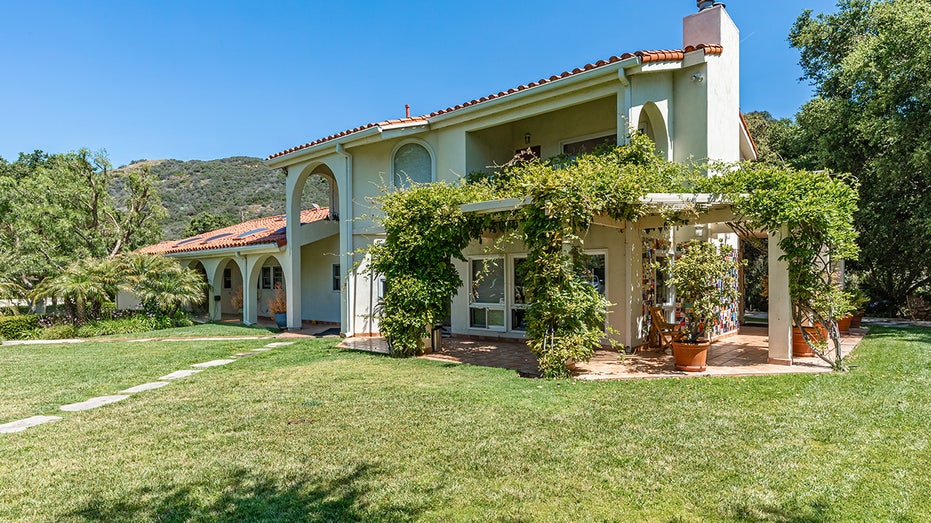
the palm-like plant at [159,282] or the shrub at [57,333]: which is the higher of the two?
the palm-like plant at [159,282]

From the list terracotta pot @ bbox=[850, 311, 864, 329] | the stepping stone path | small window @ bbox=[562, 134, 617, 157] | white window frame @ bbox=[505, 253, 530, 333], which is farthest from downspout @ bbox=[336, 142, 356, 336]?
terracotta pot @ bbox=[850, 311, 864, 329]

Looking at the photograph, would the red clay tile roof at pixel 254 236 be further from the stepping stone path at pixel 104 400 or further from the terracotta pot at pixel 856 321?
the terracotta pot at pixel 856 321

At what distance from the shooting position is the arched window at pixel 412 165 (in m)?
14.8

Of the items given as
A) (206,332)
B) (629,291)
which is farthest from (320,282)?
(629,291)

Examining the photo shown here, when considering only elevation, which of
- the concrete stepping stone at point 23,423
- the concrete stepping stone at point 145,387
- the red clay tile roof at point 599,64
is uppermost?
the red clay tile roof at point 599,64

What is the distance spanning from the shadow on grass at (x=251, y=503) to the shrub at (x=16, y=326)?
17.6 meters

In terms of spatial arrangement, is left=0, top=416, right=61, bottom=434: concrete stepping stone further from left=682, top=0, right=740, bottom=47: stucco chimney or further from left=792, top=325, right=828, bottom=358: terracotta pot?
left=682, top=0, right=740, bottom=47: stucco chimney

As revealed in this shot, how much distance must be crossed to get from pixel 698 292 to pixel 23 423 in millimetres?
10239

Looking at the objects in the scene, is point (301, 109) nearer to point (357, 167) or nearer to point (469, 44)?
point (469, 44)

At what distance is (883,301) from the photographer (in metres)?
21.0

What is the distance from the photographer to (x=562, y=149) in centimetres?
1386

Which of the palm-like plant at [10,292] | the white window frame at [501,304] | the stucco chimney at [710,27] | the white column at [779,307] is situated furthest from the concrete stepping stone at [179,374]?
the stucco chimney at [710,27]

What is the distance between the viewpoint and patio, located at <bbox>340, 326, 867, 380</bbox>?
8.80 m

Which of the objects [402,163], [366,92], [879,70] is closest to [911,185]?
[879,70]
